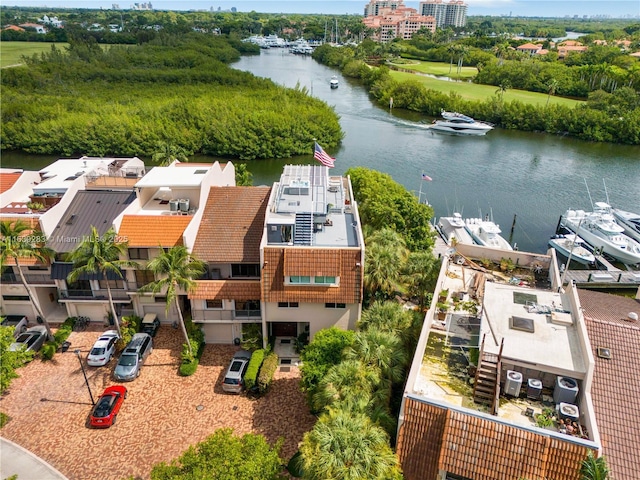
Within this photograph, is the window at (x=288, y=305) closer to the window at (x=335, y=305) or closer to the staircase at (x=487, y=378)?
the window at (x=335, y=305)

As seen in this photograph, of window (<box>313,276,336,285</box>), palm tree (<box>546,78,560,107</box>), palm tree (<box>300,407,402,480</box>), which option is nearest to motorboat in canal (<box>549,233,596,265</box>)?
window (<box>313,276,336,285</box>)

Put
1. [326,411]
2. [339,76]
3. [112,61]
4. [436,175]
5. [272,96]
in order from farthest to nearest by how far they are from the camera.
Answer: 1. [339,76]
2. [112,61]
3. [272,96]
4. [436,175]
5. [326,411]

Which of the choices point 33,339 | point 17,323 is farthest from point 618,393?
point 17,323

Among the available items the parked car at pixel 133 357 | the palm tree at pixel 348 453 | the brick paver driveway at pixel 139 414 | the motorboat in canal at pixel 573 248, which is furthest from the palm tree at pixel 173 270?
the motorboat in canal at pixel 573 248

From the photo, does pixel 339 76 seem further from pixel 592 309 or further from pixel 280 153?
pixel 592 309

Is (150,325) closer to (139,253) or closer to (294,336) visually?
(139,253)

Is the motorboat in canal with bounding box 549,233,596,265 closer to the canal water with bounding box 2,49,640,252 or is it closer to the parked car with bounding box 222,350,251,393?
the canal water with bounding box 2,49,640,252

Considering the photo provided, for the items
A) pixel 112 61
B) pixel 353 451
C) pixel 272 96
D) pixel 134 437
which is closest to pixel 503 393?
pixel 353 451
